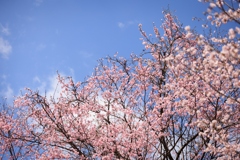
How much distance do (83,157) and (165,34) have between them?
6.31m

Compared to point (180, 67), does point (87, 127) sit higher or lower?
higher

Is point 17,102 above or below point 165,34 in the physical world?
below

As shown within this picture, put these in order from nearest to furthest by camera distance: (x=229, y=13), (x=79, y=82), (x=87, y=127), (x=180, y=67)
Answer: (x=229, y=13) → (x=180, y=67) → (x=87, y=127) → (x=79, y=82)

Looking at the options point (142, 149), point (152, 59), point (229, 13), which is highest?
point (152, 59)

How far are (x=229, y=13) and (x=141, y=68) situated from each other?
6487 millimetres

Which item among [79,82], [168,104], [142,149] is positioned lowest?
[142,149]

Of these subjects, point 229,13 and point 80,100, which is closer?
point 229,13

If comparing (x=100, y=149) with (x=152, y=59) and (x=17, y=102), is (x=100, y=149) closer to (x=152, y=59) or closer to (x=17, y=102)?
(x=152, y=59)

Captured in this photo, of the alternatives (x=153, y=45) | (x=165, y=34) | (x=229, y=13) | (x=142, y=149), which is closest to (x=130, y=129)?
(x=142, y=149)

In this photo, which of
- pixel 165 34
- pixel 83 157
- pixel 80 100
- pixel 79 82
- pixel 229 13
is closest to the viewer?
pixel 229 13

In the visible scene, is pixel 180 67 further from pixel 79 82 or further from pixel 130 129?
pixel 79 82

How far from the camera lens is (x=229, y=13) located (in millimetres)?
3711

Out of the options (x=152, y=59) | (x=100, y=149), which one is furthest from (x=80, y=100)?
(x=152, y=59)

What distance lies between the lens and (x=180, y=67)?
424cm
